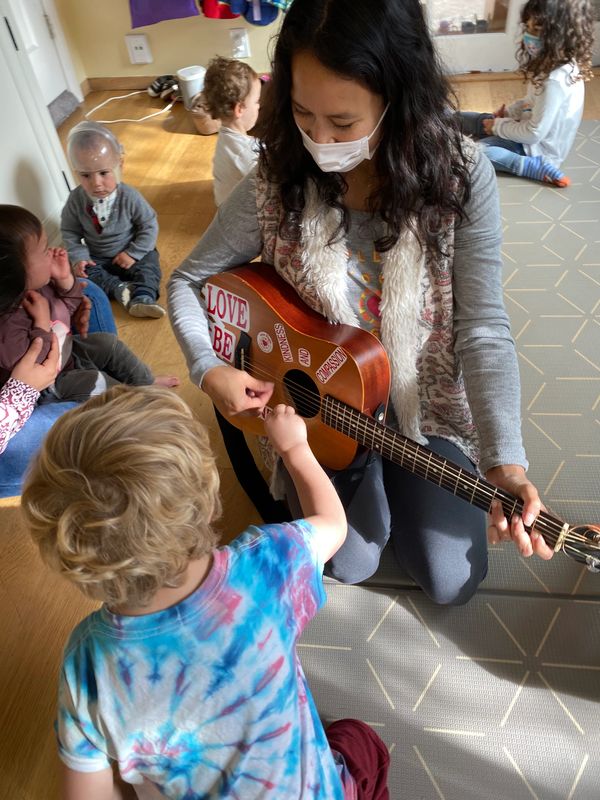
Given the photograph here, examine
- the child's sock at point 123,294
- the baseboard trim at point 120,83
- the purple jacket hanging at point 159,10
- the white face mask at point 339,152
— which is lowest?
the child's sock at point 123,294

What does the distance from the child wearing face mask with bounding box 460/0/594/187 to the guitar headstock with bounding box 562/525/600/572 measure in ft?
6.50

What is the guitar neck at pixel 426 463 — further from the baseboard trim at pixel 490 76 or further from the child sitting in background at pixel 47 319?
the baseboard trim at pixel 490 76

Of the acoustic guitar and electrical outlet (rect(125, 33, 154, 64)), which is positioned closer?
the acoustic guitar

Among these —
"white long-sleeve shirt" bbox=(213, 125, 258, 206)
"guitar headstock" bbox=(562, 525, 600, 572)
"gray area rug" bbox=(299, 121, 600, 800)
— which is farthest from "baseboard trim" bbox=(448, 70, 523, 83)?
"guitar headstock" bbox=(562, 525, 600, 572)

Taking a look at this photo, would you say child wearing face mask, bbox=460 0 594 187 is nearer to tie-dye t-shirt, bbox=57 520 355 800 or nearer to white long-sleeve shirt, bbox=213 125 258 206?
white long-sleeve shirt, bbox=213 125 258 206

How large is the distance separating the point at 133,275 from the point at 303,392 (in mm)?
1333

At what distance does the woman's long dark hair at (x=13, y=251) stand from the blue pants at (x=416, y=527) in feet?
2.55

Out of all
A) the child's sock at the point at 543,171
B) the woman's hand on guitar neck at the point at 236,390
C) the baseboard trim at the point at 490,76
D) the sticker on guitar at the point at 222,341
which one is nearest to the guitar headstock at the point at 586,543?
the woman's hand on guitar neck at the point at 236,390

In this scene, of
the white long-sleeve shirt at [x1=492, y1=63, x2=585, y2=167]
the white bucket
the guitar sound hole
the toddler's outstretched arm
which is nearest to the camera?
the toddler's outstretched arm

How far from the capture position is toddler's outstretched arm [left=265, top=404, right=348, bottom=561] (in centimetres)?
86

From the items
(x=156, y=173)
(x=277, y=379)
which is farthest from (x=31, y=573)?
(x=156, y=173)

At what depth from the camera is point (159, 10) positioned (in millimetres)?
3139

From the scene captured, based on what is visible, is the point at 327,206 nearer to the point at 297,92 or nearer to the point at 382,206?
the point at 382,206

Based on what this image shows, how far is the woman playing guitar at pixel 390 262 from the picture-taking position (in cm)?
95
